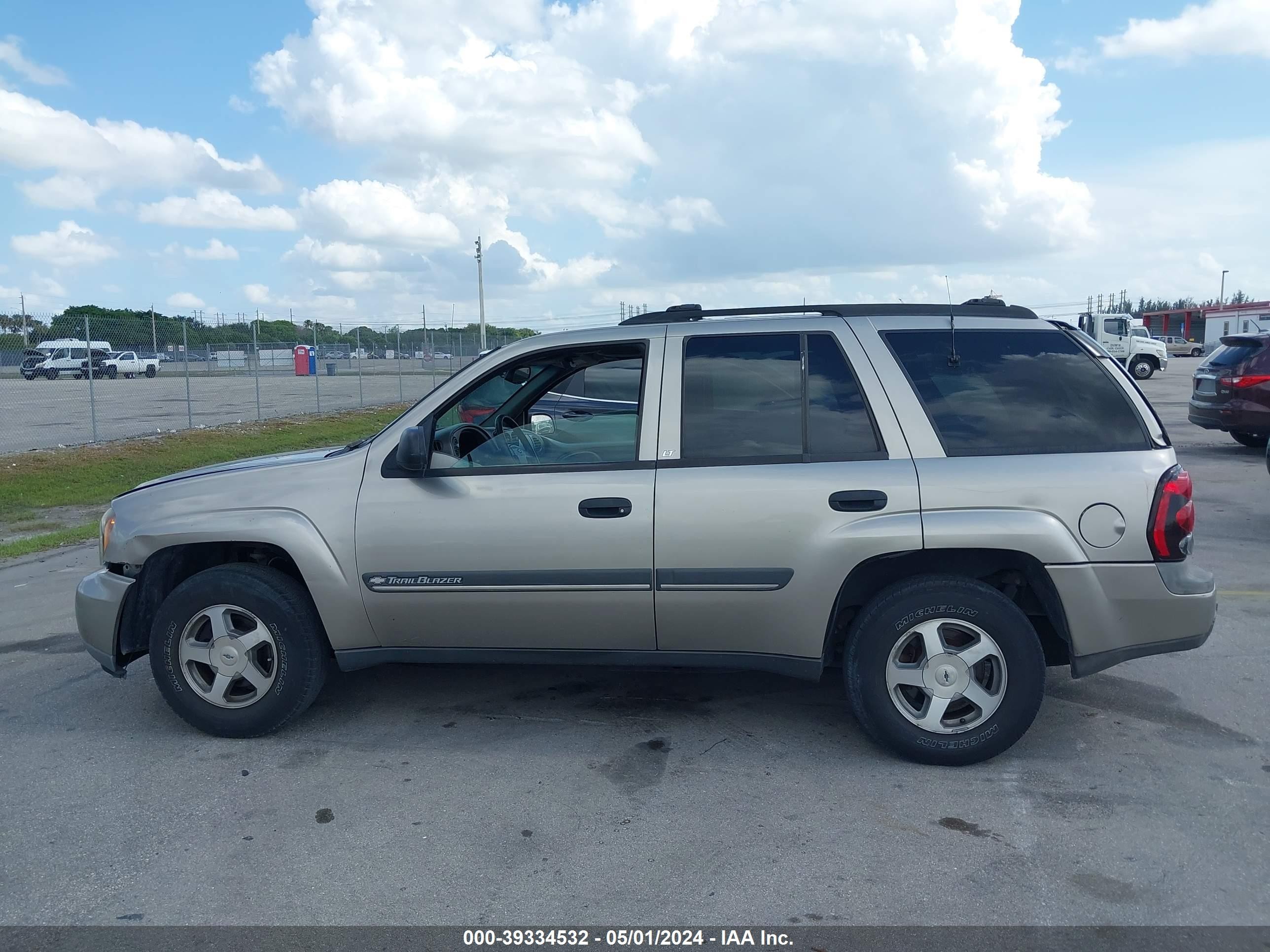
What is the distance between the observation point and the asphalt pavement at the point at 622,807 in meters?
3.32

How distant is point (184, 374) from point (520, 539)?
114 ft

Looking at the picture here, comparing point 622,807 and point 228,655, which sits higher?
point 228,655

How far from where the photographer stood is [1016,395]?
4.34 m

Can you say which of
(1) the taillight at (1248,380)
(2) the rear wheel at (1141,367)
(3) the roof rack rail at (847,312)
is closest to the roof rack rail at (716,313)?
(3) the roof rack rail at (847,312)

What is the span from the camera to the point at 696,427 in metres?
4.42

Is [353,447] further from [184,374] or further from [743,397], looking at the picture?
[184,374]

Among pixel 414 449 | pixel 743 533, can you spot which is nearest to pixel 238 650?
pixel 414 449

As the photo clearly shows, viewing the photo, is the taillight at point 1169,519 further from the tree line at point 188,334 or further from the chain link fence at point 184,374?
the chain link fence at point 184,374

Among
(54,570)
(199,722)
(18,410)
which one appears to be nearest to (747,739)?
(199,722)

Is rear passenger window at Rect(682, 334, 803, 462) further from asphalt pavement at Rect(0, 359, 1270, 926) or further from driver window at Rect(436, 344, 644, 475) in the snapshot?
asphalt pavement at Rect(0, 359, 1270, 926)

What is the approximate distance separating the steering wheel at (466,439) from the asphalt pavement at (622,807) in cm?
126

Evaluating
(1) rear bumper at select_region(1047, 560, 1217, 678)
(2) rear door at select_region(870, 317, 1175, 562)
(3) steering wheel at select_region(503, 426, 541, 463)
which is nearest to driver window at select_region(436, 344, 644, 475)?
(3) steering wheel at select_region(503, 426, 541, 463)

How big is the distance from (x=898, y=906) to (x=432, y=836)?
63.5 inches

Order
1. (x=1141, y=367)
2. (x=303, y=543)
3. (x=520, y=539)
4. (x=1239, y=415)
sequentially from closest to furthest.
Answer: (x=520, y=539), (x=303, y=543), (x=1239, y=415), (x=1141, y=367)
